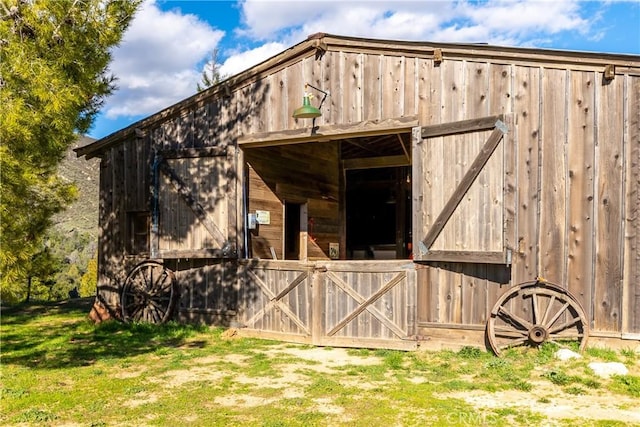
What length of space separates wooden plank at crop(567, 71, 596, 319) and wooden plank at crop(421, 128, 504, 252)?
3.26ft

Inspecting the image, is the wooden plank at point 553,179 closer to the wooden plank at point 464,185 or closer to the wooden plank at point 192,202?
the wooden plank at point 464,185

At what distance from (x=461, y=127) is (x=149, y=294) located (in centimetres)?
662


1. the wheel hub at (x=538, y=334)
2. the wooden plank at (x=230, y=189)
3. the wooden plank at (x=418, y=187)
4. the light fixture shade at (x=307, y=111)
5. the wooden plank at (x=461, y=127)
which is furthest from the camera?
the wooden plank at (x=230, y=189)

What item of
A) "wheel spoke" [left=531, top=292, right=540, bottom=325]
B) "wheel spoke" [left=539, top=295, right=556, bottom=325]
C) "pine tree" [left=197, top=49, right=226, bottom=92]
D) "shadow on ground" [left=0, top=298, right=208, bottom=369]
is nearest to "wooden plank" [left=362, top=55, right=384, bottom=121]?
"wheel spoke" [left=531, top=292, right=540, bottom=325]

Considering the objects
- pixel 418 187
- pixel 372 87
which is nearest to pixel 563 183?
pixel 418 187

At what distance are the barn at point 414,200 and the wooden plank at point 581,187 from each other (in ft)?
0.06

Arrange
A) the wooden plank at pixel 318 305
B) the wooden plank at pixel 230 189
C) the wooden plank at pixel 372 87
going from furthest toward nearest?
the wooden plank at pixel 230 189
the wooden plank at pixel 318 305
the wooden plank at pixel 372 87

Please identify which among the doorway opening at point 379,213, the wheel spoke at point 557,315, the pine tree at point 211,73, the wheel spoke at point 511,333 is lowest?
the wheel spoke at point 511,333

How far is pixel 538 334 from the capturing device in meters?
6.98

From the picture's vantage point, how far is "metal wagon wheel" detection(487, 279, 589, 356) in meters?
6.97

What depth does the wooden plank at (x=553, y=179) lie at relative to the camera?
7.12 m

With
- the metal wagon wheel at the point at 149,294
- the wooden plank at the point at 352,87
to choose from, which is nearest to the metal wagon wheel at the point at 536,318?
the wooden plank at the point at 352,87

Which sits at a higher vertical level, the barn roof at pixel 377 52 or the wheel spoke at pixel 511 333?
the barn roof at pixel 377 52

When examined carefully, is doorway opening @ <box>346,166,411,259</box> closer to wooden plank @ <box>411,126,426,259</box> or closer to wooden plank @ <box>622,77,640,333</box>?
wooden plank @ <box>411,126,426,259</box>
